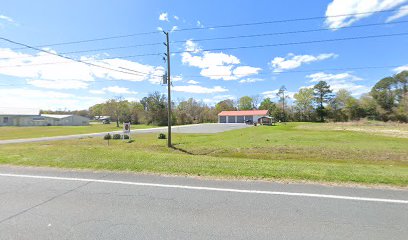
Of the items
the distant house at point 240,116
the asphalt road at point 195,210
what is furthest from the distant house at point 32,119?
the asphalt road at point 195,210

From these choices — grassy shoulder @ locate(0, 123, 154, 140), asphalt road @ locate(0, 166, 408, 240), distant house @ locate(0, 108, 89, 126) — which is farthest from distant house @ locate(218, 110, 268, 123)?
asphalt road @ locate(0, 166, 408, 240)

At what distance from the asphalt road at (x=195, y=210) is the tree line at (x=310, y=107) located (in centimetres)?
6611

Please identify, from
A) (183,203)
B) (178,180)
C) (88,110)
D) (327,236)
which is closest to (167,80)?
(178,180)

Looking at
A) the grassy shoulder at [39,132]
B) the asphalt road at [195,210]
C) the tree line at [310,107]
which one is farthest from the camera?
the tree line at [310,107]

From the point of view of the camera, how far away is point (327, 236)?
3354 millimetres

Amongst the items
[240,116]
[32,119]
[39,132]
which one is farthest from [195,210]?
[32,119]

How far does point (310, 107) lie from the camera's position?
278 ft

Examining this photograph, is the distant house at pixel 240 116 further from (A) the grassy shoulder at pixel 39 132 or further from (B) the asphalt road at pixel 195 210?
(B) the asphalt road at pixel 195 210

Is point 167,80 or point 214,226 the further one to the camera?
point 167,80

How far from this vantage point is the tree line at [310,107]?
72.6m

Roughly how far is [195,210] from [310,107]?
89301 millimetres

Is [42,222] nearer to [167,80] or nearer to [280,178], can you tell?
[280,178]

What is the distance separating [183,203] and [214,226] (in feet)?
3.67

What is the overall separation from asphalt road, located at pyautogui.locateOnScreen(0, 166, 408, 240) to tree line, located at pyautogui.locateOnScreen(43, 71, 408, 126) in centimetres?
6611
